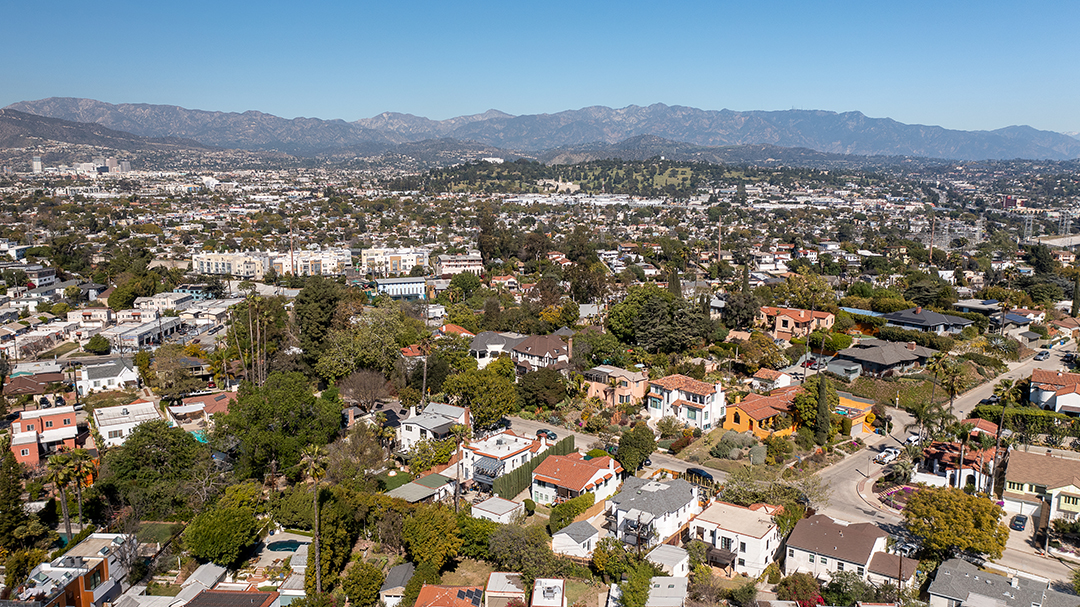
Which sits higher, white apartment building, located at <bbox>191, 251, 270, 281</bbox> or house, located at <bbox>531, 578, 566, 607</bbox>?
white apartment building, located at <bbox>191, 251, 270, 281</bbox>

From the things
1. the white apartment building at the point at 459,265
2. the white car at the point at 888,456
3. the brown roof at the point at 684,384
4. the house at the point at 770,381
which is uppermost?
the white apartment building at the point at 459,265

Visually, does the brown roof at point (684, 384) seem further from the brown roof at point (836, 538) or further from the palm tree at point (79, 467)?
the palm tree at point (79, 467)

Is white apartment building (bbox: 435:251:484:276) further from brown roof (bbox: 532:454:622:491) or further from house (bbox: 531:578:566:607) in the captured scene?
house (bbox: 531:578:566:607)

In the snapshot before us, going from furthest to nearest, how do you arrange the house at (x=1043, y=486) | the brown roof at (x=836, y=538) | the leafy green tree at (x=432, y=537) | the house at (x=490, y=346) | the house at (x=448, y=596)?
1. the house at (x=490, y=346)
2. the house at (x=1043, y=486)
3. the leafy green tree at (x=432, y=537)
4. the brown roof at (x=836, y=538)
5. the house at (x=448, y=596)

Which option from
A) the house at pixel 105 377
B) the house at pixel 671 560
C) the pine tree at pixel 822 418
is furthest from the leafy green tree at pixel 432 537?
the house at pixel 105 377

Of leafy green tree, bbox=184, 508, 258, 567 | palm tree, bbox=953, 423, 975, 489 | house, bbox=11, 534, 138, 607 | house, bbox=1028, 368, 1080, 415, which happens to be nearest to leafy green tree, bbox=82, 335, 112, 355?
house, bbox=11, 534, 138, 607

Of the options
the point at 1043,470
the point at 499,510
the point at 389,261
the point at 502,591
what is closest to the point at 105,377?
the point at 499,510
